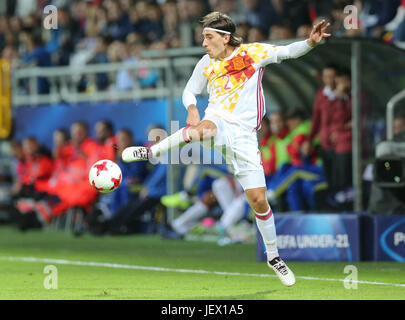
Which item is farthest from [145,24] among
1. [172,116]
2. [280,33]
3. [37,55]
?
[280,33]

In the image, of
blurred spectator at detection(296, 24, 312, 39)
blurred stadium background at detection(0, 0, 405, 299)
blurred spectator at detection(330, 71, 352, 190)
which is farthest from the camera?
blurred spectator at detection(296, 24, 312, 39)

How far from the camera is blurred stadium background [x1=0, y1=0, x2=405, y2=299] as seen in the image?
11.2 metres

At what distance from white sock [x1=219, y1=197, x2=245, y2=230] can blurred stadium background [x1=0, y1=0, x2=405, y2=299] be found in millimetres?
169

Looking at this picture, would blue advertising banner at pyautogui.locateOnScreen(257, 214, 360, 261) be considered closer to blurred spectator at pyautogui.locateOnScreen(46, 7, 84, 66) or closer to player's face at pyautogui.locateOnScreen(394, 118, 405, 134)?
player's face at pyautogui.locateOnScreen(394, 118, 405, 134)

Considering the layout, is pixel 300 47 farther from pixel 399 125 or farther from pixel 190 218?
pixel 190 218

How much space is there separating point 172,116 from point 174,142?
7.01 m

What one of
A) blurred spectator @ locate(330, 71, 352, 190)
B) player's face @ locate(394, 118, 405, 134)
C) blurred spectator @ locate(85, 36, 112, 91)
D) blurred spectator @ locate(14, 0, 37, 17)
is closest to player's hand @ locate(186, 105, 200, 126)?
player's face @ locate(394, 118, 405, 134)

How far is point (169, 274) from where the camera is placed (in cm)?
960

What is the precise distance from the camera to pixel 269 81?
14.7 m

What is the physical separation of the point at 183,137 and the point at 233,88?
29.4 inches

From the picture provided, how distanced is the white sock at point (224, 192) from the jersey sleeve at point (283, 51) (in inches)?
238

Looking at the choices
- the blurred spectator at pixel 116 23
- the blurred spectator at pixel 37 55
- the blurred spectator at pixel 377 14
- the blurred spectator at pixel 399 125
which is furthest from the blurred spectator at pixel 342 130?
the blurred spectator at pixel 37 55

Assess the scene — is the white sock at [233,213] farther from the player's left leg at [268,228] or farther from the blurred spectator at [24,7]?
the blurred spectator at [24,7]

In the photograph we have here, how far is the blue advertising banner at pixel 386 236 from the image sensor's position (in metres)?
10.5
